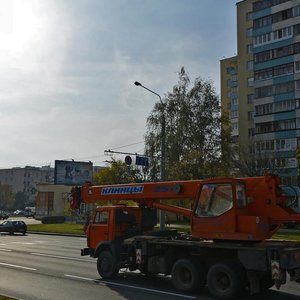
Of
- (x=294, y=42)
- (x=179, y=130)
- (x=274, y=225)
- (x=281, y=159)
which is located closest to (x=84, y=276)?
(x=274, y=225)

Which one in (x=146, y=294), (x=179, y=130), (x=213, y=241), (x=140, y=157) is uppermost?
(x=179, y=130)

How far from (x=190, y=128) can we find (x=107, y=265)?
4553 centimetres

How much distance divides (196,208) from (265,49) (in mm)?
62991

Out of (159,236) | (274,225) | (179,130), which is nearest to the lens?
(274,225)

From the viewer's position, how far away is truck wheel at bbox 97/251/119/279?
14414 mm

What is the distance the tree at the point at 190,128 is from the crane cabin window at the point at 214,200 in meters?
42.0

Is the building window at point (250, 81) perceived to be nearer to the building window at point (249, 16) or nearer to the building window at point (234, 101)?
the building window at point (234, 101)

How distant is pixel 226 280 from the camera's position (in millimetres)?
11469

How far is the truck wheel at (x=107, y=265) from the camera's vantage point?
14414 mm

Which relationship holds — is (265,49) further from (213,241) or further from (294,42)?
(213,241)

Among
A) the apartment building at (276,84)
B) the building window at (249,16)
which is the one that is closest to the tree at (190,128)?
the apartment building at (276,84)

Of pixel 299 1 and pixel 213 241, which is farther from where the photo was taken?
pixel 299 1

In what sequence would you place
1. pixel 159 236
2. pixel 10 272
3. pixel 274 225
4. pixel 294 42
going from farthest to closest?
1. pixel 294 42
2. pixel 10 272
3. pixel 159 236
4. pixel 274 225

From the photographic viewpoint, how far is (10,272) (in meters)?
15.8
